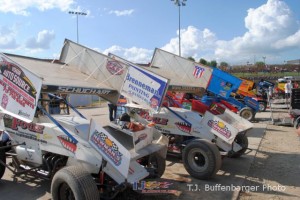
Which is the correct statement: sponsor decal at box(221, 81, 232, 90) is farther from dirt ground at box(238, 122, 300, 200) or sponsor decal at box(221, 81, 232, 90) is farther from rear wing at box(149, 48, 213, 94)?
dirt ground at box(238, 122, 300, 200)

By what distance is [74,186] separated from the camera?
4.60 meters

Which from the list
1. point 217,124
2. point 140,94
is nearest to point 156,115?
point 217,124

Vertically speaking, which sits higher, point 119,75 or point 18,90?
point 119,75

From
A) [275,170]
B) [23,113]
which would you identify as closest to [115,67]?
[23,113]

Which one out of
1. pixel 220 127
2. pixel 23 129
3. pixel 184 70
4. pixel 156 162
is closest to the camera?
pixel 23 129

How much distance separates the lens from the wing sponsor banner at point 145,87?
249 inches

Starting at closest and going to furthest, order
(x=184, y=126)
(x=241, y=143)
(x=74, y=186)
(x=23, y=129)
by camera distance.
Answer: (x=74, y=186) < (x=23, y=129) < (x=184, y=126) < (x=241, y=143)

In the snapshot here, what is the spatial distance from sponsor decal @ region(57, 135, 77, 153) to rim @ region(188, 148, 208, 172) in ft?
9.36

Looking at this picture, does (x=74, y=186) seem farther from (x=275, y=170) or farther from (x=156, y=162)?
(x=275, y=170)

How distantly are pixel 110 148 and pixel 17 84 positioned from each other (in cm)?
213

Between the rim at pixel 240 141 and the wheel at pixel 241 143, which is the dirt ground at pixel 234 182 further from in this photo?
the rim at pixel 240 141

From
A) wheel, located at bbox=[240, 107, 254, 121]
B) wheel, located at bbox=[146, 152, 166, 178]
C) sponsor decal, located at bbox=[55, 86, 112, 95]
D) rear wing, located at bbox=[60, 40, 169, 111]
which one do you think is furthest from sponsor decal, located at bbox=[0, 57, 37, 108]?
wheel, located at bbox=[240, 107, 254, 121]

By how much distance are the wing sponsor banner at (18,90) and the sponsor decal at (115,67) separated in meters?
1.95

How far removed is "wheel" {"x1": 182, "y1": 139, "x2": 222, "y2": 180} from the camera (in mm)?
6785
